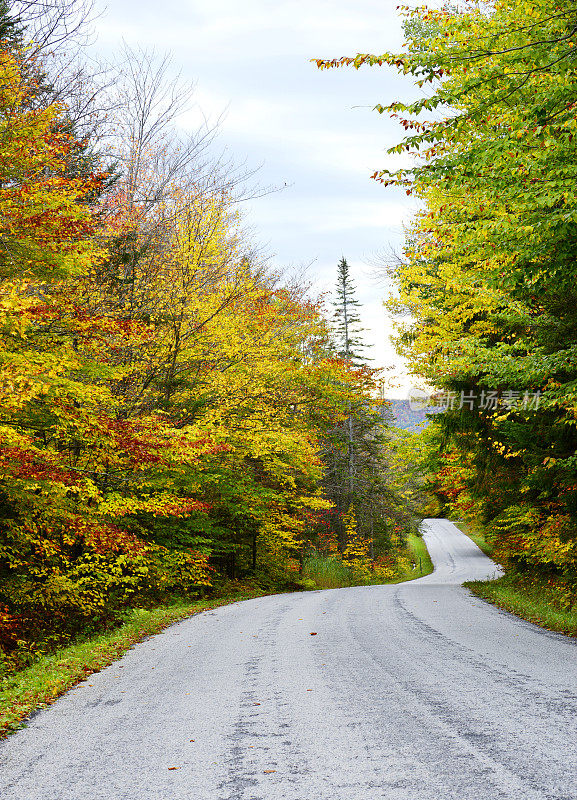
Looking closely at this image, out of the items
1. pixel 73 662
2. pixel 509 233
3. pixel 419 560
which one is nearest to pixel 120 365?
pixel 73 662

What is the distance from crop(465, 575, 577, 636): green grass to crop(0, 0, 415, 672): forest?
21.1 feet

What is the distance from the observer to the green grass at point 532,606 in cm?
959

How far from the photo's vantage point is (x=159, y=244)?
13.3m

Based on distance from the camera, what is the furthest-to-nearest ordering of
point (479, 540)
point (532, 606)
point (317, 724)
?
point (479, 540)
point (532, 606)
point (317, 724)

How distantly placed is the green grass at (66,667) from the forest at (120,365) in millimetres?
744

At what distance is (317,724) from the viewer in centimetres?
457

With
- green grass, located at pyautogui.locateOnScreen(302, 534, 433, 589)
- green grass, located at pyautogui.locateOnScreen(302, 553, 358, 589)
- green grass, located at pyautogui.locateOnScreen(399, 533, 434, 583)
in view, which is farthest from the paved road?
green grass, located at pyautogui.locateOnScreen(399, 533, 434, 583)

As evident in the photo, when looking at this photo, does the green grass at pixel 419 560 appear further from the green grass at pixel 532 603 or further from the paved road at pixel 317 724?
the paved road at pixel 317 724

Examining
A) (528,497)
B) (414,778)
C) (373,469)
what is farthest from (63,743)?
(373,469)

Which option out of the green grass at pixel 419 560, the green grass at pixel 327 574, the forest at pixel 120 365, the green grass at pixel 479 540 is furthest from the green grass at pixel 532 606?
the green grass at pixel 479 540

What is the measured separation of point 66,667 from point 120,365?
6033 millimetres

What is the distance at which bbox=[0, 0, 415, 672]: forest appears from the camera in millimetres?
8383

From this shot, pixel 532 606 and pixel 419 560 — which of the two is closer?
pixel 532 606

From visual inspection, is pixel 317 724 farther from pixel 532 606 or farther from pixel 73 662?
pixel 532 606
